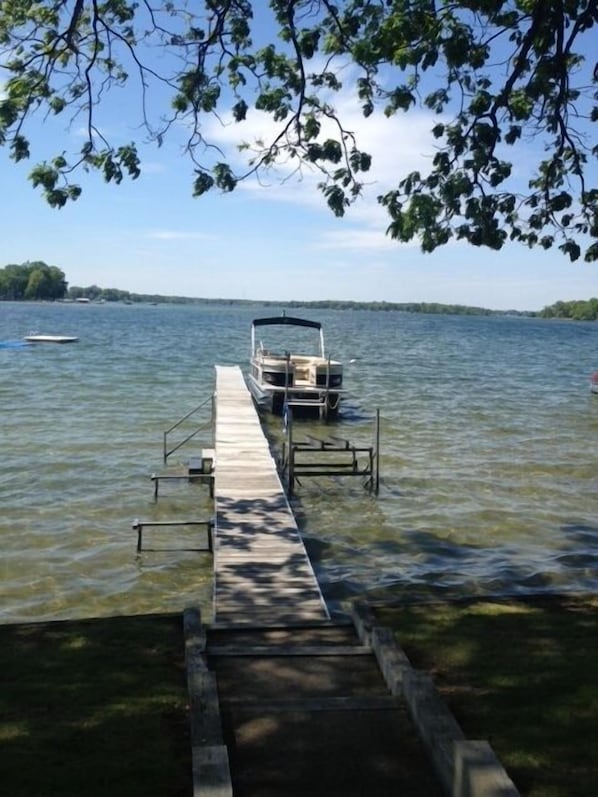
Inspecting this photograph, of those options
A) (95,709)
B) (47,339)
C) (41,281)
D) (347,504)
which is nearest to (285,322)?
(347,504)

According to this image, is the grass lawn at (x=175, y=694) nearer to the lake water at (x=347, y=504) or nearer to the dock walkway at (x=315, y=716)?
the dock walkway at (x=315, y=716)

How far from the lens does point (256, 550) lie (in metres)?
10.7

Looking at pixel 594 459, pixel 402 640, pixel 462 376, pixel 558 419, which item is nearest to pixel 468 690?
pixel 402 640

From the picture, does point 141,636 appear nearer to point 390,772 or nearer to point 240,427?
point 390,772

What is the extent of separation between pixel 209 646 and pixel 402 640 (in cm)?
152

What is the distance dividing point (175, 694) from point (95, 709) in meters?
0.52

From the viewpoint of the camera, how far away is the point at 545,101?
9.33 metres

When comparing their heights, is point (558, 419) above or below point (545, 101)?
below

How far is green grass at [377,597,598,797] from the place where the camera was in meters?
4.24

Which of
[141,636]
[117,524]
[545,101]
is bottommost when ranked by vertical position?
[117,524]

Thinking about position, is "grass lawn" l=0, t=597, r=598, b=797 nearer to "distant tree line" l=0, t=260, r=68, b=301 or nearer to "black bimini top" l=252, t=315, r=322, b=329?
"black bimini top" l=252, t=315, r=322, b=329

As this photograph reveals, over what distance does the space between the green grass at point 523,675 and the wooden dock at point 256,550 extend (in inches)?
73.8

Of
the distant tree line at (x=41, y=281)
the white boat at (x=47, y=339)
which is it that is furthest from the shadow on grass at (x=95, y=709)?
the distant tree line at (x=41, y=281)

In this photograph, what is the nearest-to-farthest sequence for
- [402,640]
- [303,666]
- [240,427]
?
[303,666] < [402,640] < [240,427]
